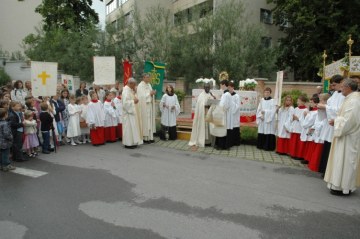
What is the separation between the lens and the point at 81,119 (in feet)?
34.9

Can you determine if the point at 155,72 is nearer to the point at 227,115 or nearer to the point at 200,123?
the point at 200,123

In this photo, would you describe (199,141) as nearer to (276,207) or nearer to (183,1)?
(276,207)

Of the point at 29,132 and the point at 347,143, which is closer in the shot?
the point at 347,143

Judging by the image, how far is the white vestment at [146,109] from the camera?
1021cm

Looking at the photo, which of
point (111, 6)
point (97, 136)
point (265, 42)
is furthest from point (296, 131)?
point (111, 6)

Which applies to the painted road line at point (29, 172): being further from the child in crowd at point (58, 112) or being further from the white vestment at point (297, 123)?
the white vestment at point (297, 123)

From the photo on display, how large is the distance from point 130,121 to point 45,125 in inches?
92.3

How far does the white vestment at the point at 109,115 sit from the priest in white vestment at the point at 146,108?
892 mm

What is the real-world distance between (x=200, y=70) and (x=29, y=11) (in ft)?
101

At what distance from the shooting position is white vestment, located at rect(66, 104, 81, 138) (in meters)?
9.75

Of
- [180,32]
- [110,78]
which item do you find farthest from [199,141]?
Answer: [180,32]

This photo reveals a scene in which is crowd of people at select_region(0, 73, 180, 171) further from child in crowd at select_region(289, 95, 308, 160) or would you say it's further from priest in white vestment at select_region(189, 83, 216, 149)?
child in crowd at select_region(289, 95, 308, 160)

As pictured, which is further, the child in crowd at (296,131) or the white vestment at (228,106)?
the white vestment at (228,106)

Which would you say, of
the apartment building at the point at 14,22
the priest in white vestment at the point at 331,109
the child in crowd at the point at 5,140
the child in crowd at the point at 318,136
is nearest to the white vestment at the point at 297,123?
the child in crowd at the point at 318,136
